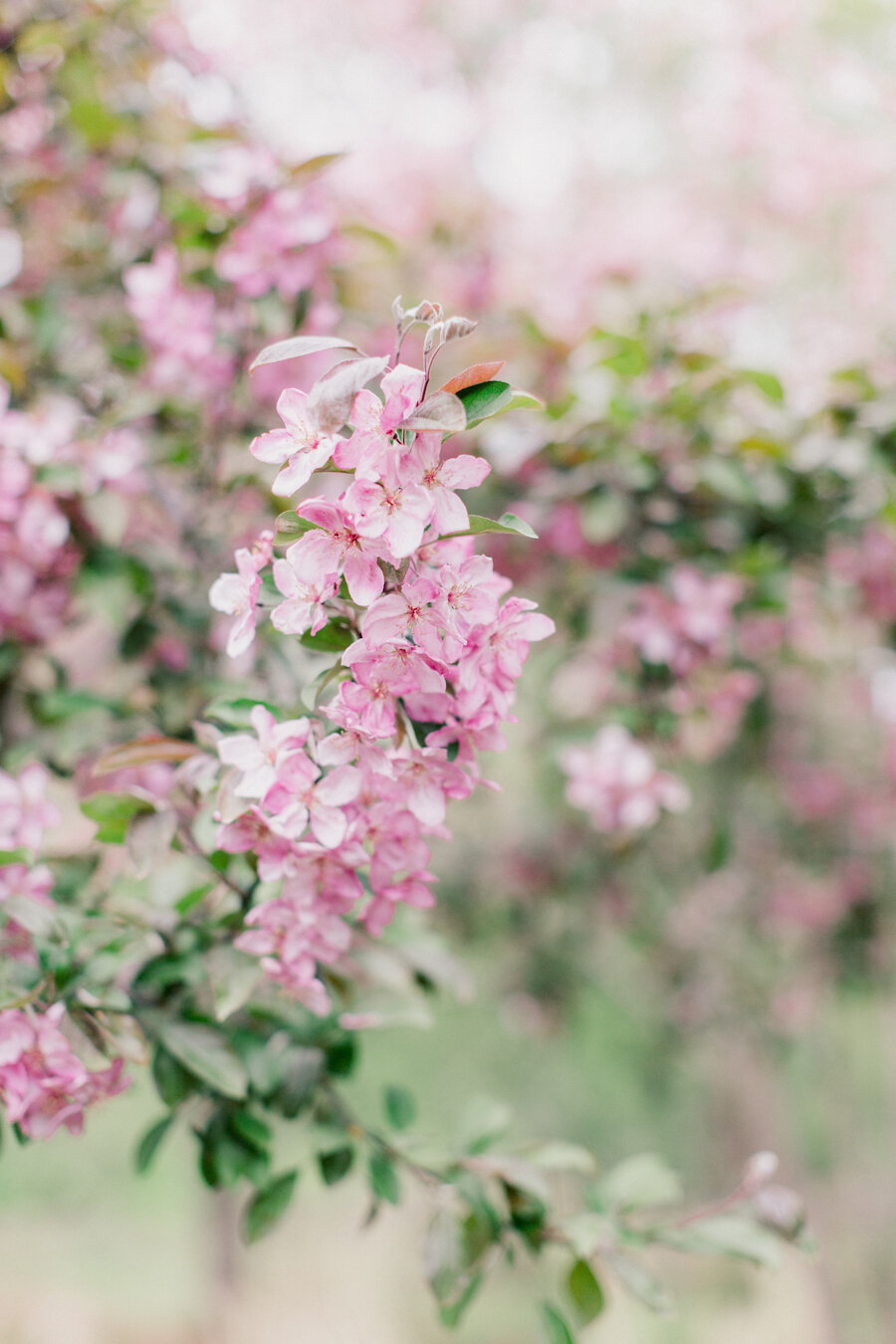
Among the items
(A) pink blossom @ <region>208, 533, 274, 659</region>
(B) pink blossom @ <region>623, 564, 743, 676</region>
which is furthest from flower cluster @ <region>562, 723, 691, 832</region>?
(A) pink blossom @ <region>208, 533, 274, 659</region>

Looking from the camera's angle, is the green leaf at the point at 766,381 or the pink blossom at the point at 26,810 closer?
the pink blossom at the point at 26,810

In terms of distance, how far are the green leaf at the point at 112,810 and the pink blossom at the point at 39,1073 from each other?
148 mm

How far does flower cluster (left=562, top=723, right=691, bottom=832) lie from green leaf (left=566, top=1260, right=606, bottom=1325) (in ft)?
1.98

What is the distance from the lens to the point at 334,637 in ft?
2.32

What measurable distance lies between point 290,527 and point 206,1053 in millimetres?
485

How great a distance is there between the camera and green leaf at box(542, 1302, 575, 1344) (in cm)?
88

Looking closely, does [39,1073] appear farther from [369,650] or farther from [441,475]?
[441,475]

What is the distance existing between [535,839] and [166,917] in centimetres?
211

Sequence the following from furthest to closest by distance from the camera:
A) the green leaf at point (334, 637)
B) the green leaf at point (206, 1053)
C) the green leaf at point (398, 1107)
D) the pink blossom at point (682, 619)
A: the pink blossom at point (682, 619) → the green leaf at point (398, 1107) → the green leaf at point (206, 1053) → the green leaf at point (334, 637)

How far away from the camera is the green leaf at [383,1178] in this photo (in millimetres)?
905

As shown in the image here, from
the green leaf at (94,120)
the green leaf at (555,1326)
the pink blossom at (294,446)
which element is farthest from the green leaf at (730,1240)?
the green leaf at (94,120)

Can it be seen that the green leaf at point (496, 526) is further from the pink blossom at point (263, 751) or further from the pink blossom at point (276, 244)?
the pink blossom at point (276, 244)

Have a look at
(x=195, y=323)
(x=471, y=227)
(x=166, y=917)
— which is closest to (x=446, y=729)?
(x=166, y=917)

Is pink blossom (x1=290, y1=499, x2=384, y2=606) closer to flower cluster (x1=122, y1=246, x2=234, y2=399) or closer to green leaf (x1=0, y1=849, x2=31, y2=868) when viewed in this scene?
green leaf (x1=0, y1=849, x2=31, y2=868)
